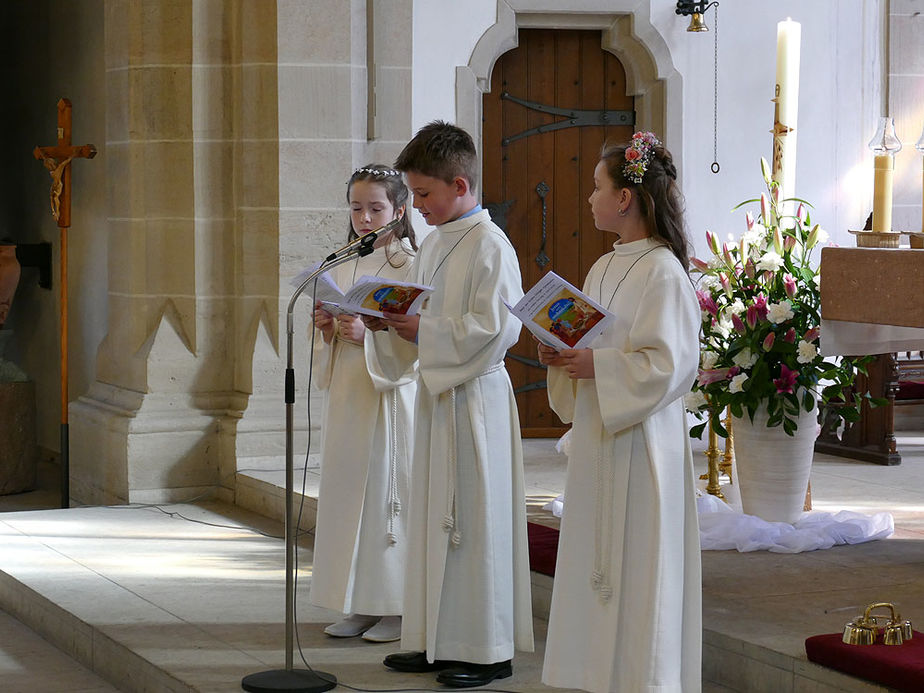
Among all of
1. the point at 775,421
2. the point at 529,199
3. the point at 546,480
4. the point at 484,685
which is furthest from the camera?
the point at 529,199

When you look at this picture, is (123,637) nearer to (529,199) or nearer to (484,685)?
(484,685)

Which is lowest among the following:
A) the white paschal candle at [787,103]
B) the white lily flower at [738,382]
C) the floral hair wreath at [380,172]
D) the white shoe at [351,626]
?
the white shoe at [351,626]

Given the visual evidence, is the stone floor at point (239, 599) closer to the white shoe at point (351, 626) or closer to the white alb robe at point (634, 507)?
the white shoe at point (351, 626)

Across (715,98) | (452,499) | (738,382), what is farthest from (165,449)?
(715,98)

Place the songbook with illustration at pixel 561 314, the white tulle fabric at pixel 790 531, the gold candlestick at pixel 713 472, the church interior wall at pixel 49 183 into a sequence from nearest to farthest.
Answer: the songbook with illustration at pixel 561 314 < the white tulle fabric at pixel 790 531 < the gold candlestick at pixel 713 472 < the church interior wall at pixel 49 183

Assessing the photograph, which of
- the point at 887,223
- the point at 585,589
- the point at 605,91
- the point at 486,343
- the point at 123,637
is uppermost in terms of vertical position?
the point at 605,91

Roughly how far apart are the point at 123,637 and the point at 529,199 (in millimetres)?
4602

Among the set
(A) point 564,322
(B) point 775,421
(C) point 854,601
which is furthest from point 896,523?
(A) point 564,322

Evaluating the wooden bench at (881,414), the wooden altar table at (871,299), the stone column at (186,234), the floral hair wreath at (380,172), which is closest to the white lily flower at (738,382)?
the wooden altar table at (871,299)

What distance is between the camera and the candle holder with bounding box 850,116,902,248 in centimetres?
385

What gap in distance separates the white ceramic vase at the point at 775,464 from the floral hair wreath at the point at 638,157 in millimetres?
2196

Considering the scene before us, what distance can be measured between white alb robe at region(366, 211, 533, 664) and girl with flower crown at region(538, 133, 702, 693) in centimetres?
42

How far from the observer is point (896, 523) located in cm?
609

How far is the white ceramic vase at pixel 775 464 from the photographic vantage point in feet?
18.7
